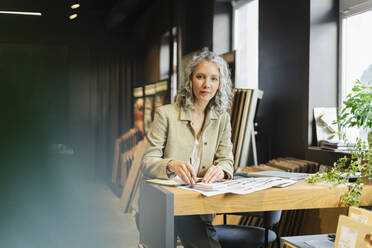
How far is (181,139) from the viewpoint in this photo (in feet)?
6.81

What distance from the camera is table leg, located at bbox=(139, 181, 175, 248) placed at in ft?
4.43

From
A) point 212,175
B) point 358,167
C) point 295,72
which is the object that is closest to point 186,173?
point 212,175

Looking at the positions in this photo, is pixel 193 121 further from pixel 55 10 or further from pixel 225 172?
pixel 55 10

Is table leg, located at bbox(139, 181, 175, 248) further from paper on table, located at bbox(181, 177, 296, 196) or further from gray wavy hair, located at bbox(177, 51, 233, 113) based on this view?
gray wavy hair, located at bbox(177, 51, 233, 113)

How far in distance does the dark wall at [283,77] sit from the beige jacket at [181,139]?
1276 millimetres

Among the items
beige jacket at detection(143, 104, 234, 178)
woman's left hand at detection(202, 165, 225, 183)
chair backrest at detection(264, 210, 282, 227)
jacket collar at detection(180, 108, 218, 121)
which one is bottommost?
chair backrest at detection(264, 210, 282, 227)

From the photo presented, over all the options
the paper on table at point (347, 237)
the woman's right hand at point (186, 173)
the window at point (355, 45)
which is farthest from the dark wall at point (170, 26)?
the paper on table at point (347, 237)

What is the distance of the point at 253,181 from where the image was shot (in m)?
1.60

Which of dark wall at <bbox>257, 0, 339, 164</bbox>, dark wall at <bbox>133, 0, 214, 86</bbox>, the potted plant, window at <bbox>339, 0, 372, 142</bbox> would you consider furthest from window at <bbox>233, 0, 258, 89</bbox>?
the potted plant

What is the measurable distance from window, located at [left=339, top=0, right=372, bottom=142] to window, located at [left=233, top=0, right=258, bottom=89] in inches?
48.7

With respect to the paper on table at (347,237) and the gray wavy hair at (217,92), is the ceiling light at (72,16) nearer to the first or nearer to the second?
the gray wavy hair at (217,92)

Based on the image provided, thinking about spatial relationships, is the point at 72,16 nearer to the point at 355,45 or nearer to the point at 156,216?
the point at 355,45

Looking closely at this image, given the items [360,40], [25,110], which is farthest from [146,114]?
[360,40]

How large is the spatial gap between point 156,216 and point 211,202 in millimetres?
206
